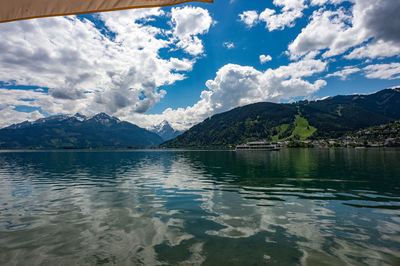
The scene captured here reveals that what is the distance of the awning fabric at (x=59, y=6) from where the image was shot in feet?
14.4

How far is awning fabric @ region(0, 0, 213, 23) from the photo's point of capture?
14.4 ft

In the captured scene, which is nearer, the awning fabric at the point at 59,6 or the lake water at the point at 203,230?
the awning fabric at the point at 59,6

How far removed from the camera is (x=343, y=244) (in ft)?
32.4

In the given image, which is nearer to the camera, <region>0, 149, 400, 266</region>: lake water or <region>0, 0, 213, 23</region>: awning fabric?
<region>0, 0, 213, 23</region>: awning fabric

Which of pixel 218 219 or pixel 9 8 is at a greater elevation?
pixel 9 8

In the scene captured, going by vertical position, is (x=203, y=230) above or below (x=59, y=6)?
below

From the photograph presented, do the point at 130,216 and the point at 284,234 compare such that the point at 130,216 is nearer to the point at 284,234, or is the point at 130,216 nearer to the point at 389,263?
the point at 284,234

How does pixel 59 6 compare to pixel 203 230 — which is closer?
pixel 59 6

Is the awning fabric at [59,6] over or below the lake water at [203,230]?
over

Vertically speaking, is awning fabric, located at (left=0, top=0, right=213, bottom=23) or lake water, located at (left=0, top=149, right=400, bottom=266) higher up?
awning fabric, located at (left=0, top=0, right=213, bottom=23)

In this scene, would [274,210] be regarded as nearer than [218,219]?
No

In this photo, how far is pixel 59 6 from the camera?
178 inches

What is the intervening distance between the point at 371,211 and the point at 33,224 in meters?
24.5

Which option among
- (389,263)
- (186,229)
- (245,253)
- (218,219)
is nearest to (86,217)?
(186,229)
